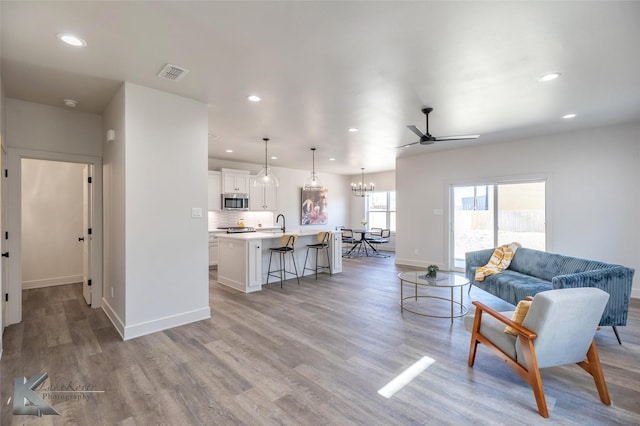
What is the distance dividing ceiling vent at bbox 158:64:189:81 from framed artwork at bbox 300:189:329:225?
6753 mm

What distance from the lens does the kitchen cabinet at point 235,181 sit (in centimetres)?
761

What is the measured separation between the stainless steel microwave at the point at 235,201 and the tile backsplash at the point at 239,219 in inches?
15.9

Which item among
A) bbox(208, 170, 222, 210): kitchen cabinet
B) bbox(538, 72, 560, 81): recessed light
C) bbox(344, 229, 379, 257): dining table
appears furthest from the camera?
bbox(344, 229, 379, 257): dining table

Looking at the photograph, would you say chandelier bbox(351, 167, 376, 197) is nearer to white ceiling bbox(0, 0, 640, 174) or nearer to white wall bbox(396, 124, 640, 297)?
white wall bbox(396, 124, 640, 297)

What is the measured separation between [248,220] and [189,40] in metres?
6.35

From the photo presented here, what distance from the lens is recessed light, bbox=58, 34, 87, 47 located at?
2.35 m

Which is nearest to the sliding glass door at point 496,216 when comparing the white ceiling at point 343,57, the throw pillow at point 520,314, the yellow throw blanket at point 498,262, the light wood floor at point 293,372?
the yellow throw blanket at point 498,262

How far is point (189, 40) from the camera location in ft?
7.87

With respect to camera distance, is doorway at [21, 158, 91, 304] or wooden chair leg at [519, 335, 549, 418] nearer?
wooden chair leg at [519, 335, 549, 418]

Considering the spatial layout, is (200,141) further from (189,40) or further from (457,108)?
(457,108)

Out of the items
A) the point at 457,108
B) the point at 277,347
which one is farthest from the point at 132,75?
the point at 457,108

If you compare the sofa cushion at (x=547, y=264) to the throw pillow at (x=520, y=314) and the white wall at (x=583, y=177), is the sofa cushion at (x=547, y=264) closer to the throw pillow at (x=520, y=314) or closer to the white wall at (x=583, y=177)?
the white wall at (x=583, y=177)

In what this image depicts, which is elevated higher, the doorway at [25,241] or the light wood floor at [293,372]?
the doorway at [25,241]

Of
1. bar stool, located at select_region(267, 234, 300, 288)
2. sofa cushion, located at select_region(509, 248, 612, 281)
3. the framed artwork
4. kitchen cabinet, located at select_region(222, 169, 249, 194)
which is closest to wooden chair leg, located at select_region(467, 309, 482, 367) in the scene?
sofa cushion, located at select_region(509, 248, 612, 281)
